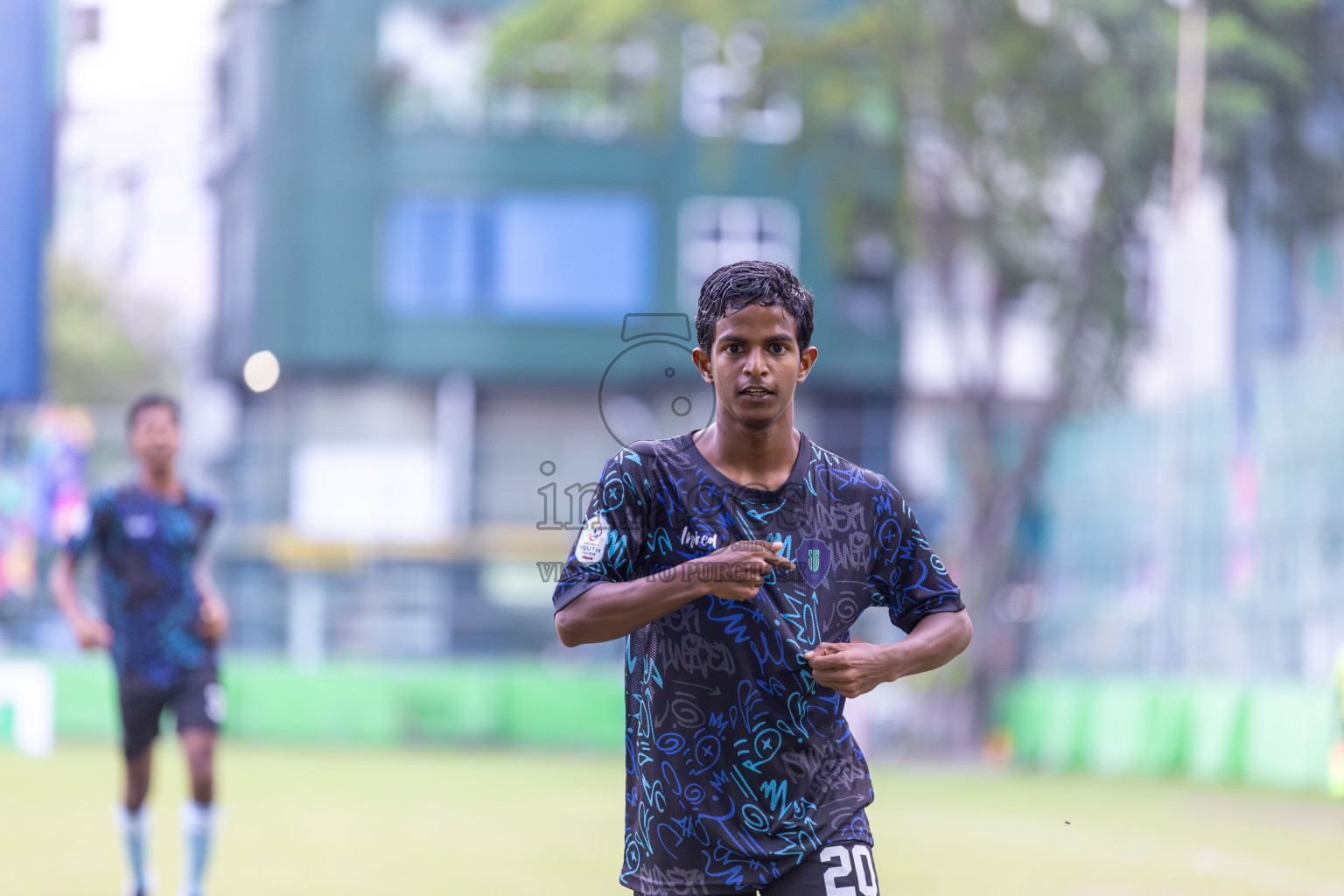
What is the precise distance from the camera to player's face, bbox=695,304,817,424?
4.13 m

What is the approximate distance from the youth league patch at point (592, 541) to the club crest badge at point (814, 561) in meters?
0.43

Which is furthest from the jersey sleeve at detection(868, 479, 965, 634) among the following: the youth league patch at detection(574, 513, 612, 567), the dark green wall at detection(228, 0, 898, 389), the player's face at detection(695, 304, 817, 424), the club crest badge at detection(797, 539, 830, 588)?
the dark green wall at detection(228, 0, 898, 389)

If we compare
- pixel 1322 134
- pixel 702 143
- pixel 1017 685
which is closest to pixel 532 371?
pixel 702 143

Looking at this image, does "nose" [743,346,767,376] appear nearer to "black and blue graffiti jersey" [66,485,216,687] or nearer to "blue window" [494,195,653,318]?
"black and blue graffiti jersey" [66,485,216,687]

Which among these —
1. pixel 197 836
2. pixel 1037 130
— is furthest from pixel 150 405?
pixel 1037 130

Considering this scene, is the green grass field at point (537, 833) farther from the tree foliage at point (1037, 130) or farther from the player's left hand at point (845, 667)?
the tree foliage at point (1037, 130)

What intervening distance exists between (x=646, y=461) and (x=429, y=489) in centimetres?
3496

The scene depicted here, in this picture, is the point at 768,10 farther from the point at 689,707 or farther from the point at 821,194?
the point at 689,707

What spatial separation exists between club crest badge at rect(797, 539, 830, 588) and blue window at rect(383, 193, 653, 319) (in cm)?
3481

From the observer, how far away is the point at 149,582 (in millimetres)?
9883

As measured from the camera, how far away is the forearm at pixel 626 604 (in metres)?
3.98

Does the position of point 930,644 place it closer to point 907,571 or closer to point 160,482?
point 907,571

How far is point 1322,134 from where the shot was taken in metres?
30.2
